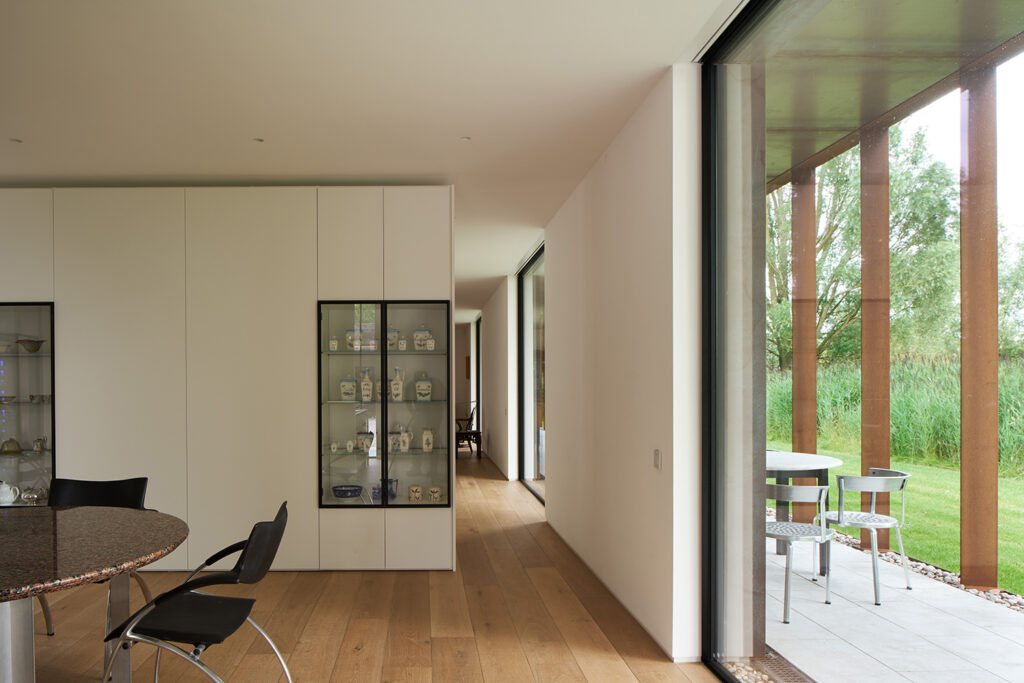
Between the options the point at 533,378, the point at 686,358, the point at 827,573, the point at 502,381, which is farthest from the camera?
the point at 502,381

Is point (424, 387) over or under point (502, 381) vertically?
over

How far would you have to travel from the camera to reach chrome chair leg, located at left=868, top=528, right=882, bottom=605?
2.11 meters

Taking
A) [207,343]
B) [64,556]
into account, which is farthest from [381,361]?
[64,556]

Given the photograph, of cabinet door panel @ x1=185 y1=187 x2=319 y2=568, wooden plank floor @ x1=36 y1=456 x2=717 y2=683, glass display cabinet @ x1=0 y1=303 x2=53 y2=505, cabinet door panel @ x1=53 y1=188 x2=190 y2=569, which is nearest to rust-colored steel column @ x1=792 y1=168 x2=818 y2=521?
wooden plank floor @ x1=36 y1=456 x2=717 y2=683

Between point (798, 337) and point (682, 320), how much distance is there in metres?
0.81

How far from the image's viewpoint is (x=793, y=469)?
2.69 metres

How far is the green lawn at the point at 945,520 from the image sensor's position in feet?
5.39

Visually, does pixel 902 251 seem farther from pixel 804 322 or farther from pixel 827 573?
pixel 827 573

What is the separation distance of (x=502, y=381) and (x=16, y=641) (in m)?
8.42

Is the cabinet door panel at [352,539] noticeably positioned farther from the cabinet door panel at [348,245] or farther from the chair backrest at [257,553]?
the chair backrest at [257,553]

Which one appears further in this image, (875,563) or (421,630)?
(421,630)

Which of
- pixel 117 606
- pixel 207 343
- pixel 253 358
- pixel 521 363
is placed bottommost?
pixel 117 606

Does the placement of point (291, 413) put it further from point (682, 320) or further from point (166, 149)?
point (682, 320)

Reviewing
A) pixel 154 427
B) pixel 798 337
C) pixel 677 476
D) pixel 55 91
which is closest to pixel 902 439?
pixel 798 337
